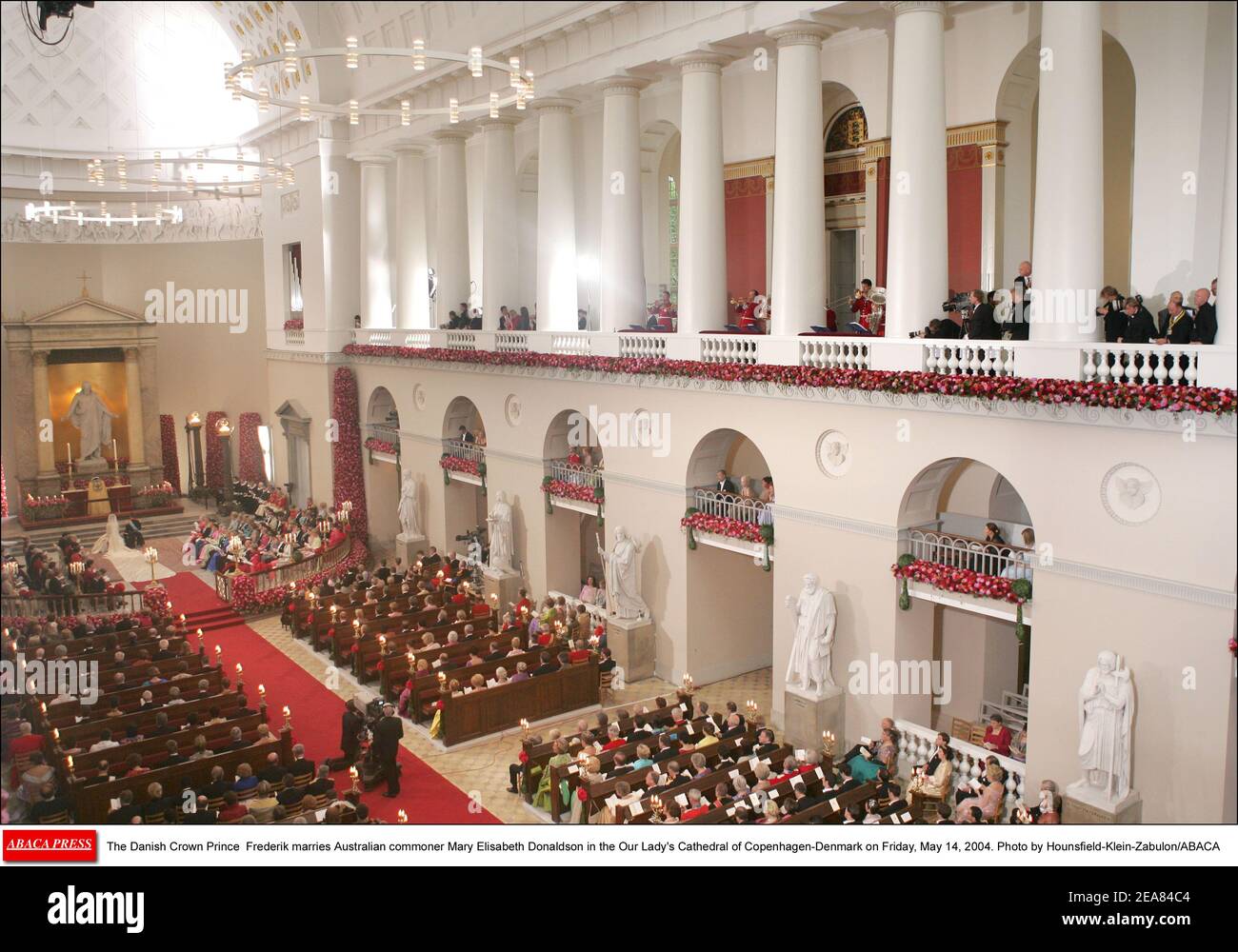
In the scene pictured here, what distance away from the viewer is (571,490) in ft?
73.6

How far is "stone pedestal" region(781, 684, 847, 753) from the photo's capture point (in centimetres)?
1659

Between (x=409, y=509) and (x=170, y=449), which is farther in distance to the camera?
(x=409, y=509)

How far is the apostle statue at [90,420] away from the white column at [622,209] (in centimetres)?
1274

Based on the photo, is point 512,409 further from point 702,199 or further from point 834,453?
point 834,453

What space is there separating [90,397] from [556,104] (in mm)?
14674

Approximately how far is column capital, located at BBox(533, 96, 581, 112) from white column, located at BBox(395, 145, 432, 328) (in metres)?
6.30

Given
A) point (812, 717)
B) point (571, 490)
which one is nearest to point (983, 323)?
point (812, 717)

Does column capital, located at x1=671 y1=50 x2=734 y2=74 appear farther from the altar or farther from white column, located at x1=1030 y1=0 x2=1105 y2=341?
the altar

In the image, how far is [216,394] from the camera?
96.4ft

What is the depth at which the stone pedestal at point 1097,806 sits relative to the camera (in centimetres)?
1282

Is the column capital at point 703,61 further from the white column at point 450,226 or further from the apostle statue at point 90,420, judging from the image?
the apostle statue at point 90,420

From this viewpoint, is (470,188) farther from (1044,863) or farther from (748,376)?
(1044,863)

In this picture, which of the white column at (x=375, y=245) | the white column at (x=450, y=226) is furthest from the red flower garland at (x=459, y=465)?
the white column at (x=375, y=245)

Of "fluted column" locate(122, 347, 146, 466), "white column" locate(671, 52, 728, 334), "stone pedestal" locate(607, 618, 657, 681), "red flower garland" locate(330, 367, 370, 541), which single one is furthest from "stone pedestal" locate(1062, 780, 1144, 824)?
"fluted column" locate(122, 347, 146, 466)
